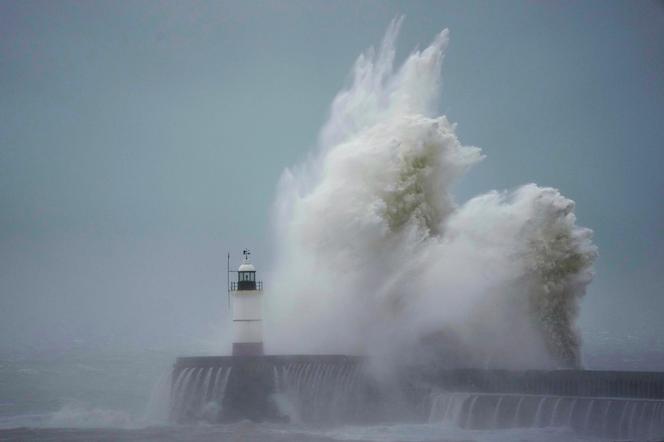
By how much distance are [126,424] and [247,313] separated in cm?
455

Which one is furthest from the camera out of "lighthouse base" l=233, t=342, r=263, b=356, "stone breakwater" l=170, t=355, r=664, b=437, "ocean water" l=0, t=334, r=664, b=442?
"lighthouse base" l=233, t=342, r=263, b=356

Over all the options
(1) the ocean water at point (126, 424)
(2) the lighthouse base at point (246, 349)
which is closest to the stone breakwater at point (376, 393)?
(1) the ocean water at point (126, 424)

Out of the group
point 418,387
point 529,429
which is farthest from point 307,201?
point 529,429

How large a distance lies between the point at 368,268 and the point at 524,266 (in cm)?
435

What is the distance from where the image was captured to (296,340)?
31547mm

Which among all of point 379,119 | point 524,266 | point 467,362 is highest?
point 379,119

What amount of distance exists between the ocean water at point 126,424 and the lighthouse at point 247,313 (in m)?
2.25

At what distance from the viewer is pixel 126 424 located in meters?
29.2

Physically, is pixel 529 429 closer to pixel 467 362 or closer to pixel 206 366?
pixel 467 362

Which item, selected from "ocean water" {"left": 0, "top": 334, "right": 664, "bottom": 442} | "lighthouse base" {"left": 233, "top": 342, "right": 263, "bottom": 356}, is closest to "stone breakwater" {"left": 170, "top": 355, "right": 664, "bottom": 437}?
"ocean water" {"left": 0, "top": 334, "right": 664, "bottom": 442}

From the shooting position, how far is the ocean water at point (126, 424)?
79.9ft

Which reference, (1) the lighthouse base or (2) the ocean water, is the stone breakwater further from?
(1) the lighthouse base

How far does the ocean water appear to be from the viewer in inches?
958

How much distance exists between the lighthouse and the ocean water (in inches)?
88.5
